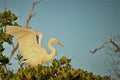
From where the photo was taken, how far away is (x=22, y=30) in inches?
86.9

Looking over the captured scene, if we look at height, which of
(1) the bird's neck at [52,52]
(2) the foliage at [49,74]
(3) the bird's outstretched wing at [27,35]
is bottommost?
(2) the foliage at [49,74]

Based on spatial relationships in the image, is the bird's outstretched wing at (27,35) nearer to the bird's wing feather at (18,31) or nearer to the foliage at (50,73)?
the bird's wing feather at (18,31)

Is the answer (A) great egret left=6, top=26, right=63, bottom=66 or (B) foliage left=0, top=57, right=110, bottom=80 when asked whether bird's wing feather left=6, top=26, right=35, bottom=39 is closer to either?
(A) great egret left=6, top=26, right=63, bottom=66

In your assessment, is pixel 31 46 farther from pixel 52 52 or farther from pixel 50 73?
pixel 50 73

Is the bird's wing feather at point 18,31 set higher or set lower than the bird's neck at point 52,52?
higher

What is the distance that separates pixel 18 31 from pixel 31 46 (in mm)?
169

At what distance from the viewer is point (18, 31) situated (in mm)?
2203

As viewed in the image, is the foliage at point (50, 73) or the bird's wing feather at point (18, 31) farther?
the bird's wing feather at point (18, 31)

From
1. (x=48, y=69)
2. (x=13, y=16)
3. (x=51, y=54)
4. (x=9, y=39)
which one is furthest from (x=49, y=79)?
(x=13, y=16)

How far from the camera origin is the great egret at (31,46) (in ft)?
7.05

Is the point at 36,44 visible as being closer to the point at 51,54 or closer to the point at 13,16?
the point at 51,54

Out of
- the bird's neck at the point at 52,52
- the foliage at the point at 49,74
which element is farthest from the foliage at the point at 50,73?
the bird's neck at the point at 52,52

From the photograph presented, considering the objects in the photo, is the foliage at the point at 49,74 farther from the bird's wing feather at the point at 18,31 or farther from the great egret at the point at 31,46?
the bird's wing feather at the point at 18,31

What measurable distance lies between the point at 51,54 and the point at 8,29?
42cm
